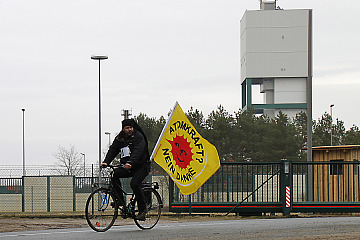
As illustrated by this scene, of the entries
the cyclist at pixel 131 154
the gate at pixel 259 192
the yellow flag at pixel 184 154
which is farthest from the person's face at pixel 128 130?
the gate at pixel 259 192

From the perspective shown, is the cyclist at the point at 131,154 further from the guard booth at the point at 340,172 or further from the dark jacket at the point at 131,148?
the guard booth at the point at 340,172

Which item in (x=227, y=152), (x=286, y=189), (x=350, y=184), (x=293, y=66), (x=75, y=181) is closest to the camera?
(x=286, y=189)

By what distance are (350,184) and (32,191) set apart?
1866 centimetres

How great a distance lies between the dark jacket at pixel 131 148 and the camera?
442 inches

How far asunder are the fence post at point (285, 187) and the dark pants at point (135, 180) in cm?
751

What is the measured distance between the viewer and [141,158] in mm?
11375

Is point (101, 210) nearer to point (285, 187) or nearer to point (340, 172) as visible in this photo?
point (285, 187)

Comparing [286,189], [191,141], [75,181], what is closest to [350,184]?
[286,189]

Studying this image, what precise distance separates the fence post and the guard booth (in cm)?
94

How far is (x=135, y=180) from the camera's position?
37.2 feet

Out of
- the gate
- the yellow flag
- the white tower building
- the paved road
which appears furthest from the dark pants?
the white tower building

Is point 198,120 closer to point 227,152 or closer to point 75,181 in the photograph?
point 227,152

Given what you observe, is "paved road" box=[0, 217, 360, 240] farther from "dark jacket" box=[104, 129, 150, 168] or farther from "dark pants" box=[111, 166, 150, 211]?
"dark jacket" box=[104, 129, 150, 168]

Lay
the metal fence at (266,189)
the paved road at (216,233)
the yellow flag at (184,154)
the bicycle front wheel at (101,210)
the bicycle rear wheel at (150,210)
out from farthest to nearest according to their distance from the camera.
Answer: the metal fence at (266,189)
the yellow flag at (184,154)
the bicycle rear wheel at (150,210)
the bicycle front wheel at (101,210)
the paved road at (216,233)
